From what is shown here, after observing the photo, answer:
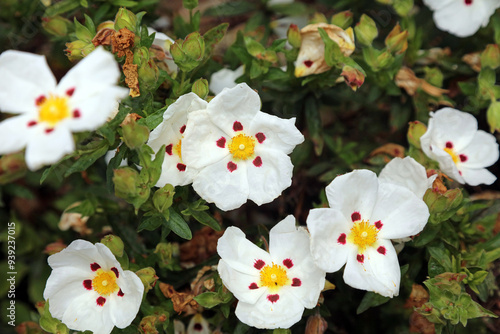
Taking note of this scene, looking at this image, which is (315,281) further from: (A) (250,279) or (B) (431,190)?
(B) (431,190)

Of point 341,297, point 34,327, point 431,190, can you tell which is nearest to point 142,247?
point 34,327

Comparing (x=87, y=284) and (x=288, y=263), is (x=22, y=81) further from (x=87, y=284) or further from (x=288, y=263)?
(x=288, y=263)

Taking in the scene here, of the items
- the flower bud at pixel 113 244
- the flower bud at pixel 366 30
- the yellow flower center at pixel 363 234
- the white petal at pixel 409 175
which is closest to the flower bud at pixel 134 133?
the flower bud at pixel 113 244

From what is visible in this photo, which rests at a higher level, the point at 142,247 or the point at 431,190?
the point at 431,190

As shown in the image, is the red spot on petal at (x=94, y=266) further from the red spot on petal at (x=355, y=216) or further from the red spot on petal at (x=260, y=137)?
the red spot on petal at (x=355, y=216)

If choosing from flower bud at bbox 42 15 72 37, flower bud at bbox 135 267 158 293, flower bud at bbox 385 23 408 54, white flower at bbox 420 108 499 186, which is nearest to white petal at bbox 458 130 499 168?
white flower at bbox 420 108 499 186

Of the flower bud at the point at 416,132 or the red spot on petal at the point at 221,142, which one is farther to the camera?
the flower bud at the point at 416,132
